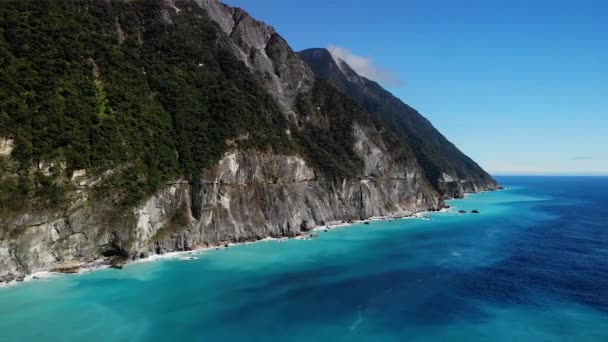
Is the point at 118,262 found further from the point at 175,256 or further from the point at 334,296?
the point at 334,296

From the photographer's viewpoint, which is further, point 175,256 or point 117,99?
point 117,99

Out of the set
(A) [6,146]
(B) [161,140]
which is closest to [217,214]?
(B) [161,140]

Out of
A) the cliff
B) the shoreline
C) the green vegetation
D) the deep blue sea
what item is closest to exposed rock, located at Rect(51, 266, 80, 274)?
the shoreline

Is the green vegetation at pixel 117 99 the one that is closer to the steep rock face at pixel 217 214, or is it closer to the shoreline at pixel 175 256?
the steep rock face at pixel 217 214

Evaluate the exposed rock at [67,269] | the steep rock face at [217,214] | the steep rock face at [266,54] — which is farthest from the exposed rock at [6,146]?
the steep rock face at [266,54]

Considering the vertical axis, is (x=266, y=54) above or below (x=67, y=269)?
above

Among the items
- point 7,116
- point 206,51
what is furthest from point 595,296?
point 206,51
